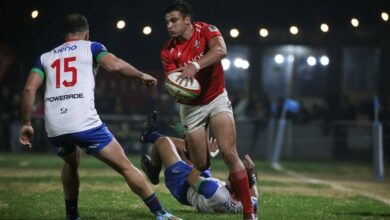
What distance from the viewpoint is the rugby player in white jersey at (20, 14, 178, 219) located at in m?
7.53

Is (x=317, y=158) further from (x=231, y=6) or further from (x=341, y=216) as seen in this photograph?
(x=341, y=216)

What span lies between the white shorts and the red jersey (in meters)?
0.06

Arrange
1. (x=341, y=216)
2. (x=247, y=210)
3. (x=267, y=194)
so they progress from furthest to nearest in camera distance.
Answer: (x=267, y=194)
(x=341, y=216)
(x=247, y=210)

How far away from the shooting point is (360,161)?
24.0 meters

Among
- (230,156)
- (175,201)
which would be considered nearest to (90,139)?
(230,156)

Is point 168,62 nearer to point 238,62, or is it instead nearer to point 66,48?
point 66,48

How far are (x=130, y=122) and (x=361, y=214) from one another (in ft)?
48.6

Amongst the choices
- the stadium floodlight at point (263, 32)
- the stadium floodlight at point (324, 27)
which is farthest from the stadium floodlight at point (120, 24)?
the stadium floodlight at point (324, 27)

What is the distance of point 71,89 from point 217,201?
2.37 m

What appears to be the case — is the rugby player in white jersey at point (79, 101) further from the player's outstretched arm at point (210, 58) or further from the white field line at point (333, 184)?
the white field line at point (333, 184)

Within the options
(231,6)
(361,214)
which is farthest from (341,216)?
(231,6)

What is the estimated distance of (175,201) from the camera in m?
10.8

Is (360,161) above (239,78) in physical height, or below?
below

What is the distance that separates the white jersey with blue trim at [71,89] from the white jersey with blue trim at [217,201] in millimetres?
1924
